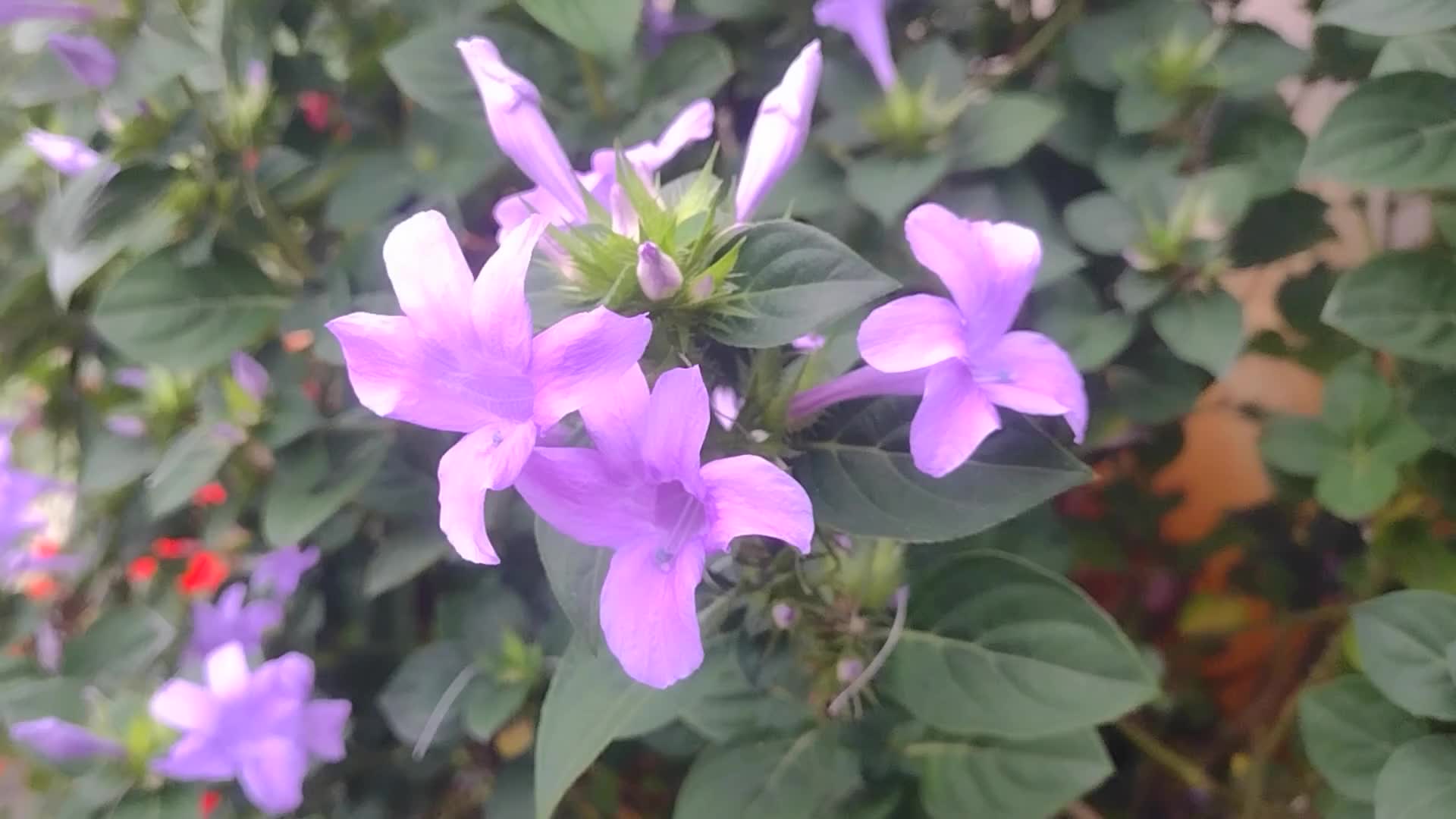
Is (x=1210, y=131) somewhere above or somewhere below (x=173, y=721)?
above

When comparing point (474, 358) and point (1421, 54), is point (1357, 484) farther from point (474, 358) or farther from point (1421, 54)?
point (474, 358)

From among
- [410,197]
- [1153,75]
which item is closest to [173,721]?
[410,197]

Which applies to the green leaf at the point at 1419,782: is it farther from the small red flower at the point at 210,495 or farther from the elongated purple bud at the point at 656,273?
the small red flower at the point at 210,495

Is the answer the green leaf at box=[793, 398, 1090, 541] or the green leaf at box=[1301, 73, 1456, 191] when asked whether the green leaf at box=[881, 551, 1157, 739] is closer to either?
the green leaf at box=[793, 398, 1090, 541]

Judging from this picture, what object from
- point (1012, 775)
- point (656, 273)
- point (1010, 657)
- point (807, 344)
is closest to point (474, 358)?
point (656, 273)

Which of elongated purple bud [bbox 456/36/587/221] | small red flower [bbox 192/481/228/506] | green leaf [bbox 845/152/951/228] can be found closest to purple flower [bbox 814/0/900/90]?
green leaf [bbox 845/152/951/228]

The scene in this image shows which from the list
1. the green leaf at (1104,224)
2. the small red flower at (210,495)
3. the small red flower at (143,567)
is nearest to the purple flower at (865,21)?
the green leaf at (1104,224)

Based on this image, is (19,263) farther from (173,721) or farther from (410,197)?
(173,721)
